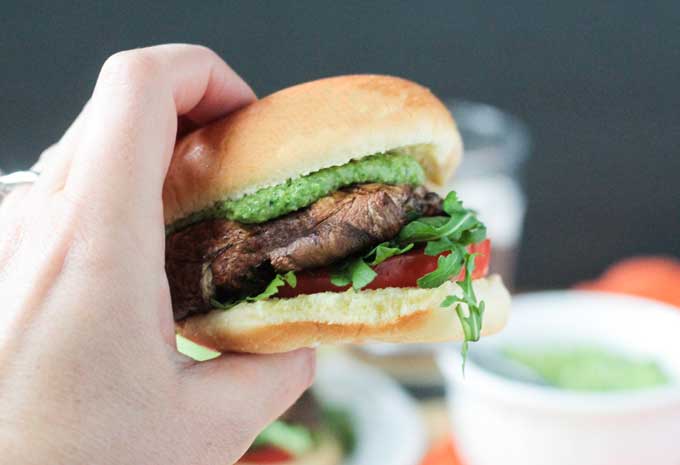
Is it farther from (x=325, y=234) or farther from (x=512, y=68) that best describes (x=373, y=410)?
(x=512, y=68)

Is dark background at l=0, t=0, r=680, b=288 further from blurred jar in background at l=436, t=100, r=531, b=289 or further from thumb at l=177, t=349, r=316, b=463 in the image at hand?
thumb at l=177, t=349, r=316, b=463

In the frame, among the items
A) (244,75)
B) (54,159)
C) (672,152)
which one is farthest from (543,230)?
(54,159)

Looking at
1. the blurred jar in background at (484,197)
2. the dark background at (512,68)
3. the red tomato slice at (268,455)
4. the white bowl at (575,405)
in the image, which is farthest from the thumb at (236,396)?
the dark background at (512,68)

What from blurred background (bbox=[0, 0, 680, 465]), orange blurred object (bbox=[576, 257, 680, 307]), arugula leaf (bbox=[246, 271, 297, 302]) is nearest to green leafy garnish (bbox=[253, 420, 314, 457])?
arugula leaf (bbox=[246, 271, 297, 302])

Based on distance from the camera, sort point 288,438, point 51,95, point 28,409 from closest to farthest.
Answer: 1. point 28,409
2. point 288,438
3. point 51,95

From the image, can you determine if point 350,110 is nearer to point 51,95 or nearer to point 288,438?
point 288,438
